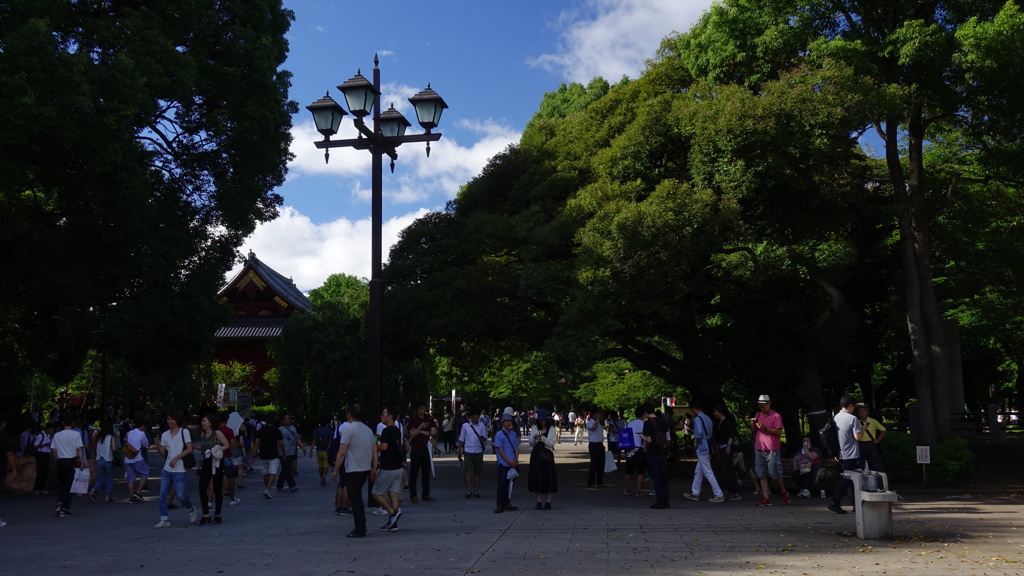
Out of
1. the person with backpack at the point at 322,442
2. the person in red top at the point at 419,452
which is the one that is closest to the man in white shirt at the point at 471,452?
the person in red top at the point at 419,452

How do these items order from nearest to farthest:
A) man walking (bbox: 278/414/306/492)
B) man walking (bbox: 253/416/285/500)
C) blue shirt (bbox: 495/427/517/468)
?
1. blue shirt (bbox: 495/427/517/468)
2. man walking (bbox: 253/416/285/500)
3. man walking (bbox: 278/414/306/492)

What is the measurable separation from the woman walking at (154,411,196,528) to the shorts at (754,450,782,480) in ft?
28.9

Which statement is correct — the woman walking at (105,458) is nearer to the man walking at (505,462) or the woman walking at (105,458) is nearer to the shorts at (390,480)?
the shorts at (390,480)

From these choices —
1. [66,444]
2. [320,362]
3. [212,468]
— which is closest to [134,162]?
[66,444]

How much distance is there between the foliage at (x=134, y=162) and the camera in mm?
15148

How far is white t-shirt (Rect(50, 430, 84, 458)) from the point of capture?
14.3 m

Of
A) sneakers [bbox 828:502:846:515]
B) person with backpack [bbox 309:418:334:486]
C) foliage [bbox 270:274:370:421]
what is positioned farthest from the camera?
foliage [bbox 270:274:370:421]

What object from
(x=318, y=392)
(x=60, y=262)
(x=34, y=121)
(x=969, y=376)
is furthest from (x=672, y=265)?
(x=969, y=376)

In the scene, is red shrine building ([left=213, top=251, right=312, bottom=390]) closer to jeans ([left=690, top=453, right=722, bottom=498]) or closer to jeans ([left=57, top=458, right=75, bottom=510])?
jeans ([left=57, top=458, right=75, bottom=510])

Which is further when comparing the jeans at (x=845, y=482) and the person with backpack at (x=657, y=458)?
the person with backpack at (x=657, y=458)

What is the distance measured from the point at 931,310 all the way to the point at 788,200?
4.34 meters

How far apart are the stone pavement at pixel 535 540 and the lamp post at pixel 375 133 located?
2.49 m

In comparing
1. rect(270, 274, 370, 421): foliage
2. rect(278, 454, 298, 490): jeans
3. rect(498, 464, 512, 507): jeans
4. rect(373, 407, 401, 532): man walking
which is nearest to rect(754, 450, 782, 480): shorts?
rect(498, 464, 512, 507): jeans

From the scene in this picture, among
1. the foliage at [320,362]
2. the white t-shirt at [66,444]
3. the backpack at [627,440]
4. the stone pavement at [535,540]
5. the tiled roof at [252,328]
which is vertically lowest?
the stone pavement at [535,540]
